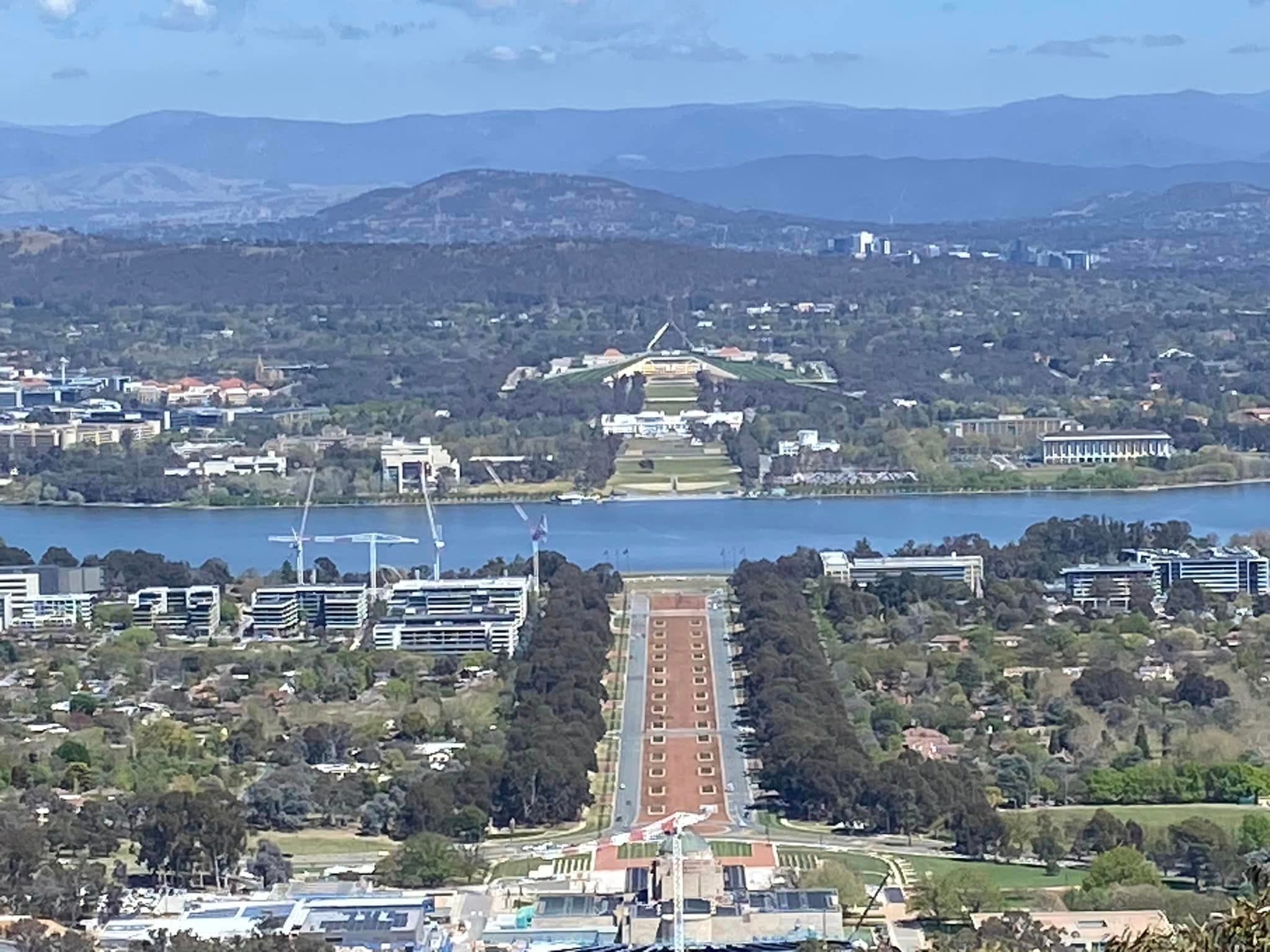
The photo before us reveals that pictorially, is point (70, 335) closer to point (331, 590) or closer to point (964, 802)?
point (331, 590)

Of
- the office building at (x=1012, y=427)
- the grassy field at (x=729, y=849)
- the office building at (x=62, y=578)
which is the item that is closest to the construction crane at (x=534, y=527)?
the office building at (x=62, y=578)

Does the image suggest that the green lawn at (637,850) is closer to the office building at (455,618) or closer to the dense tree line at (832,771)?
the dense tree line at (832,771)

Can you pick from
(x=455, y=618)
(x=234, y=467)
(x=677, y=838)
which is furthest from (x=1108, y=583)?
(x=234, y=467)

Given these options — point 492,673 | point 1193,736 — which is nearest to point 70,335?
point 492,673

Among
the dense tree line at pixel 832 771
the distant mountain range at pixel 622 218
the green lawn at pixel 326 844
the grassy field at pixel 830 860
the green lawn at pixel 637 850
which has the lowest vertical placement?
the green lawn at pixel 326 844

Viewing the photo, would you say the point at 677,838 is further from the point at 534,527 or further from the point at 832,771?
the point at 534,527

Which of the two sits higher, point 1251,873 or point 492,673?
point 1251,873
